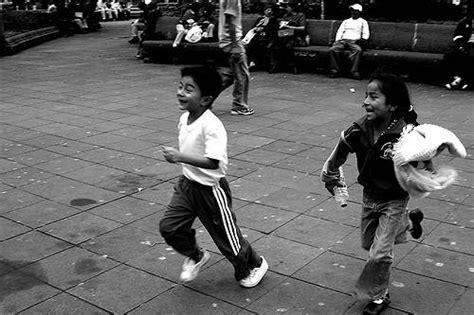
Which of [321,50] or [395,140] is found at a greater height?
[395,140]

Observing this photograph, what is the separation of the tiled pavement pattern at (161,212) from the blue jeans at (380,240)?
197mm

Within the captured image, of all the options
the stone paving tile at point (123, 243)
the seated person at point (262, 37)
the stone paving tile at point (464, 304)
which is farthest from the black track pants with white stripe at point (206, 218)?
the seated person at point (262, 37)

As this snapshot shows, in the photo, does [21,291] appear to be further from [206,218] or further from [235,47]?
[235,47]

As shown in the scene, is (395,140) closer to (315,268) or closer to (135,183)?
(315,268)

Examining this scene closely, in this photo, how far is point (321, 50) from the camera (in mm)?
12641

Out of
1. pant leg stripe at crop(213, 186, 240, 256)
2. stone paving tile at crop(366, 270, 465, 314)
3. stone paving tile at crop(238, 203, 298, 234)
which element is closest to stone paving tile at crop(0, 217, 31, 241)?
stone paving tile at crop(238, 203, 298, 234)

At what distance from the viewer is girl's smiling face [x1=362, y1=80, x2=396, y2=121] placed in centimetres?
334

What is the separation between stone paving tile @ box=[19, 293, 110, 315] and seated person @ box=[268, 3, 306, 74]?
388 inches

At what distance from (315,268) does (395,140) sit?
1150mm

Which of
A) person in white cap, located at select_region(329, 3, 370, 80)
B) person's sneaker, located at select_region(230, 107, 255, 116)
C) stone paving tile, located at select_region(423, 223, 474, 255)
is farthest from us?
person in white cap, located at select_region(329, 3, 370, 80)

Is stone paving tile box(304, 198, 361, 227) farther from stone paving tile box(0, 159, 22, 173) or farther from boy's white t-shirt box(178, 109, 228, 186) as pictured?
stone paving tile box(0, 159, 22, 173)

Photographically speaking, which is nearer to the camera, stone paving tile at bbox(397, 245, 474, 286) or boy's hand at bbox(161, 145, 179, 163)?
boy's hand at bbox(161, 145, 179, 163)

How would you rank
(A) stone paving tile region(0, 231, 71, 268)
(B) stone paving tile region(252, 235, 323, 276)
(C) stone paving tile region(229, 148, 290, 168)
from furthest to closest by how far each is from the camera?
(C) stone paving tile region(229, 148, 290, 168) → (A) stone paving tile region(0, 231, 71, 268) → (B) stone paving tile region(252, 235, 323, 276)

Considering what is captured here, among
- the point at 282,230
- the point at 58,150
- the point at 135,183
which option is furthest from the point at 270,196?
the point at 58,150
